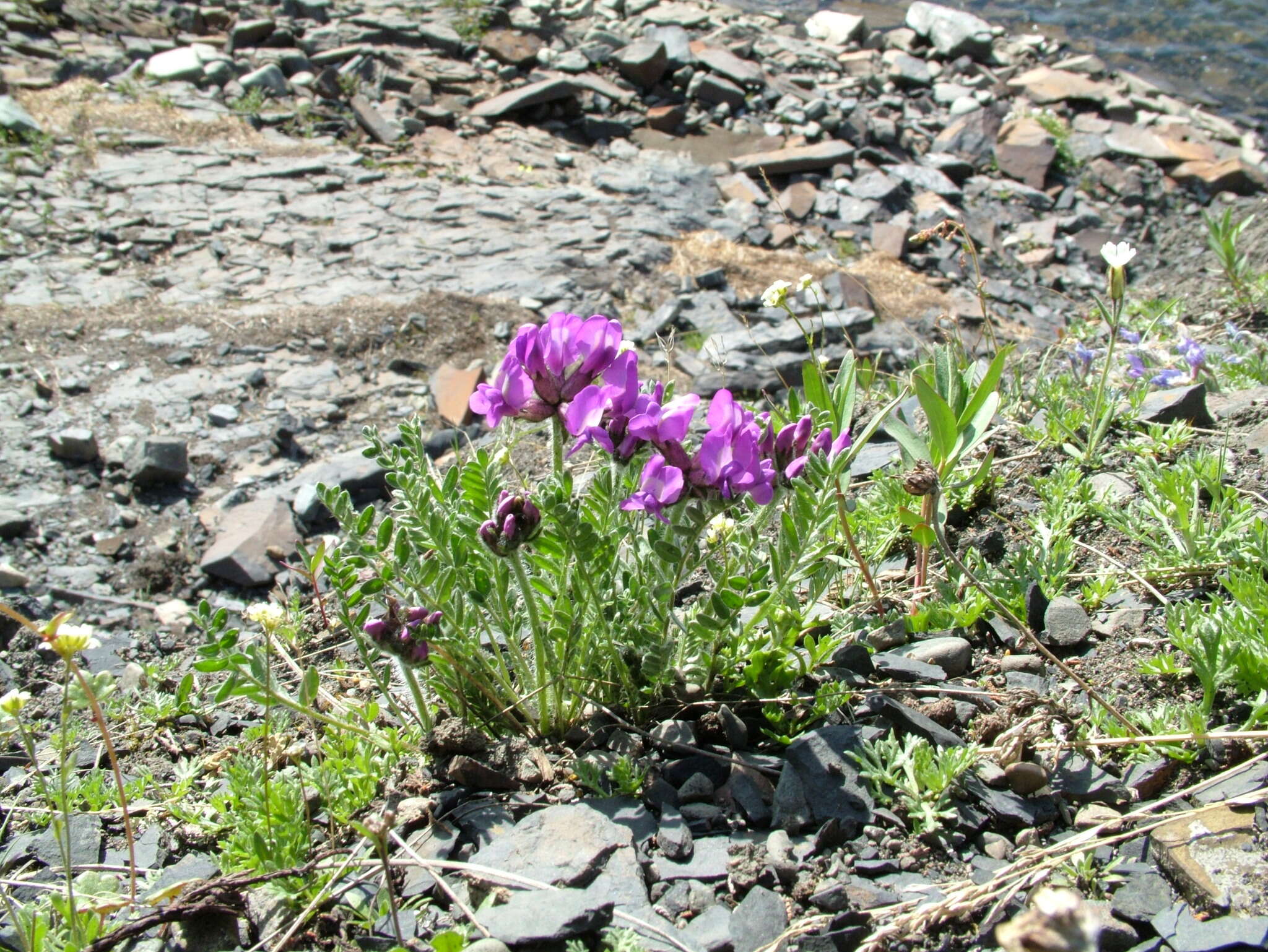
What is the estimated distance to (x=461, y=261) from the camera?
21.9 ft

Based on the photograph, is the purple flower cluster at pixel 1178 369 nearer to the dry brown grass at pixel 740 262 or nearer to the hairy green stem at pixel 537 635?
the hairy green stem at pixel 537 635

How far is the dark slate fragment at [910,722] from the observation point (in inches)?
90.9

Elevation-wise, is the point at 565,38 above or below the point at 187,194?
above

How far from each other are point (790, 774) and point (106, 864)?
1.58 meters

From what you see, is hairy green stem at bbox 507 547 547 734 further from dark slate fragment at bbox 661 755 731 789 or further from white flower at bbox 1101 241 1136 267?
white flower at bbox 1101 241 1136 267

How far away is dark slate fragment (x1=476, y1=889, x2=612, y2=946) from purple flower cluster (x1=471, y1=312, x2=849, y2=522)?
0.69 meters

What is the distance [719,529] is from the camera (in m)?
2.59

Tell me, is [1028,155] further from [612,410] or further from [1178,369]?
[612,410]

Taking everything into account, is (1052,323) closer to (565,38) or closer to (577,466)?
(577,466)

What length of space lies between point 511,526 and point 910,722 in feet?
3.42

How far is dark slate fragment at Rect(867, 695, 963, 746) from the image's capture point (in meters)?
2.31

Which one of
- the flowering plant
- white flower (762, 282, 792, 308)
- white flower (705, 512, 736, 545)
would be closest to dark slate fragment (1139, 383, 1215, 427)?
white flower (762, 282, 792, 308)

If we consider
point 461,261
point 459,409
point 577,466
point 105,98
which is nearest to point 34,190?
point 105,98

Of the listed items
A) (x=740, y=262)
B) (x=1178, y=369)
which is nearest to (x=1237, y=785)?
(x=1178, y=369)
